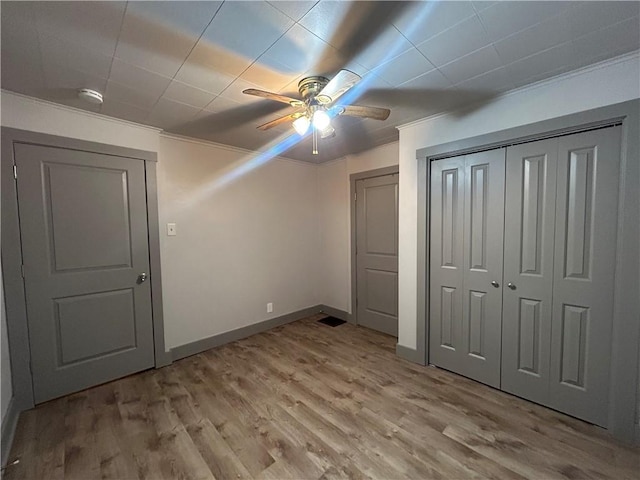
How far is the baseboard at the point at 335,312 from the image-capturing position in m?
3.97

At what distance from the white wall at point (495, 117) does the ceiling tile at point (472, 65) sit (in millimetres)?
512

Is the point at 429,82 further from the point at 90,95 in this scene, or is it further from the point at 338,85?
the point at 90,95

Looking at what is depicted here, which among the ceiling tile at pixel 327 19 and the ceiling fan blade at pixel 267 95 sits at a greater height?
the ceiling tile at pixel 327 19

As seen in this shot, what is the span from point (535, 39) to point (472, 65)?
0.32 meters

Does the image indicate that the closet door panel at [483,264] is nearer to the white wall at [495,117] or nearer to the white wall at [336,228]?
the white wall at [495,117]

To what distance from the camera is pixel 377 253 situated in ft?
11.8

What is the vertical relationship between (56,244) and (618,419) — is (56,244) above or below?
above

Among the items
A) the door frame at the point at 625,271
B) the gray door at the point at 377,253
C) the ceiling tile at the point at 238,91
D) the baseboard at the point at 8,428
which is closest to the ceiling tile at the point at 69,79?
the ceiling tile at the point at 238,91

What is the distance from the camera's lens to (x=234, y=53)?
1.57 metres

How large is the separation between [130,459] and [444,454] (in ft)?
6.31

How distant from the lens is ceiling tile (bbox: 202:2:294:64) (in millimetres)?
1256

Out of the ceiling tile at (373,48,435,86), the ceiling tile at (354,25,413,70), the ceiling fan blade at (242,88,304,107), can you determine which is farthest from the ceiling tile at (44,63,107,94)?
the ceiling tile at (373,48,435,86)

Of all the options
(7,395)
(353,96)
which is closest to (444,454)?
(353,96)

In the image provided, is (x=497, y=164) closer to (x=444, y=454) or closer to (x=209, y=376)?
(x=444, y=454)
